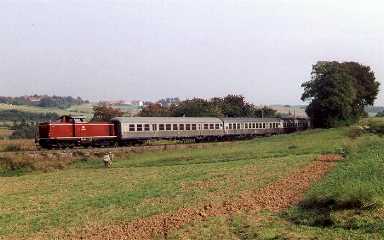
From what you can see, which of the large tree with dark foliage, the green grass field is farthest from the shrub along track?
the large tree with dark foliage

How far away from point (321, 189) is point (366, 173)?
2756 mm

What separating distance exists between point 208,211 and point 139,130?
132ft

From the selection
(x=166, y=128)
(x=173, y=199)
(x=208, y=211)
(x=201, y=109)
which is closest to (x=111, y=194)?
(x=173, y=199)

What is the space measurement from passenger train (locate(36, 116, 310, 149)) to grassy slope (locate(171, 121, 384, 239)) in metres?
35.6

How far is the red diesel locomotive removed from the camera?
4828cm

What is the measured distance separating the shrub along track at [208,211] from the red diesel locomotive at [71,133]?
30.4 m

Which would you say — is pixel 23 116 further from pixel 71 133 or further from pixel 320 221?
pixel 320 221

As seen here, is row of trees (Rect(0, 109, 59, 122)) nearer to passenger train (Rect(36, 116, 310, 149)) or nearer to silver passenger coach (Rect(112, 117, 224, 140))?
passenger train (Rect(36, 116, 310, 149))

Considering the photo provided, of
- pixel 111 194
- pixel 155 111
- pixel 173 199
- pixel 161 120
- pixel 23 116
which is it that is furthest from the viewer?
pixel 23 116

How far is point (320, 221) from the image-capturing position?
46.4ft

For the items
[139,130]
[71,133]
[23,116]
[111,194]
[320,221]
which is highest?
[23,116]

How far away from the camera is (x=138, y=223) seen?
1588 centimetres

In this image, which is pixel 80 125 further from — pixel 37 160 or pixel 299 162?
pixel 299 162

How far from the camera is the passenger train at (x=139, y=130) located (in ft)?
161
